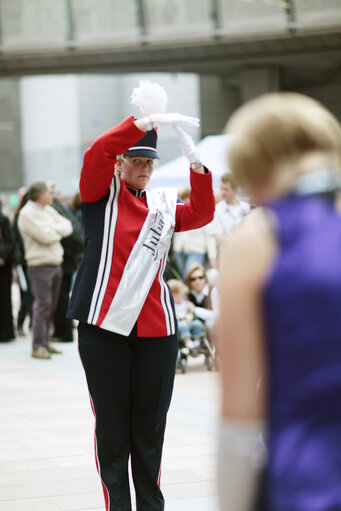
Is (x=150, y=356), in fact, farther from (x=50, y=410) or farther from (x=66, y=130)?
(x=66, y=130)

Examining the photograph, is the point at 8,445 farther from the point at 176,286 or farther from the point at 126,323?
the point at 176,286

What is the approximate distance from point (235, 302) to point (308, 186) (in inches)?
10.6

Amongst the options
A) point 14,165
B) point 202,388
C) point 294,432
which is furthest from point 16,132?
point 294,432

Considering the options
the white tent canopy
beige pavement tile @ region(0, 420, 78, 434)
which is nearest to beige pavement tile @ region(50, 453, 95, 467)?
beige pavement tile @ region(0, 420, 78, 434)

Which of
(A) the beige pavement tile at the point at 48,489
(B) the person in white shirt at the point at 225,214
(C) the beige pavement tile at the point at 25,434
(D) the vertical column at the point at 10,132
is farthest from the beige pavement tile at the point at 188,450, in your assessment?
(D) the vertical column at the point at 10,132

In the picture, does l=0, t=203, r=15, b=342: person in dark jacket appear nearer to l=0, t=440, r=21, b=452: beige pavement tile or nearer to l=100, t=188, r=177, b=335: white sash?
l=0, t=440, r=21, b=452: beige pavement tile

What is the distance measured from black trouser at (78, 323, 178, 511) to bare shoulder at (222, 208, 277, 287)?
1884mm

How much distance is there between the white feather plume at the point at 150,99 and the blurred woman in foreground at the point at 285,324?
1805 mm

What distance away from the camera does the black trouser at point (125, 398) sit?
139 inches

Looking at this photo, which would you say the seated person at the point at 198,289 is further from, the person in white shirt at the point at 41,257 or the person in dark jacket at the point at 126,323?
the person in dark jacket at the point at 126,323

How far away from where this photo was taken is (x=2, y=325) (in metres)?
11.0

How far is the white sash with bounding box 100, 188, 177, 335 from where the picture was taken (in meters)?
3.50

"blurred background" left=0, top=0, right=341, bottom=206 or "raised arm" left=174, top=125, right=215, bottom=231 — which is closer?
"raised arm" left=174, top=125, right=215, bottom=231

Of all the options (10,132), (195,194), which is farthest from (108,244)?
(10,132)
